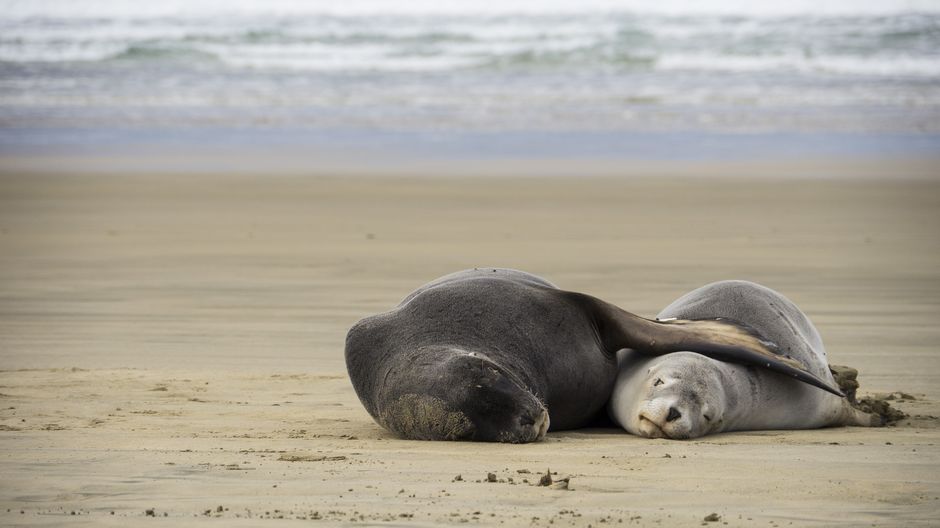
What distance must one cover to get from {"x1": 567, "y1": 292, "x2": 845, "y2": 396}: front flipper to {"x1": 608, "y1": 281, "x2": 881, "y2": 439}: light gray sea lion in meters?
0.06

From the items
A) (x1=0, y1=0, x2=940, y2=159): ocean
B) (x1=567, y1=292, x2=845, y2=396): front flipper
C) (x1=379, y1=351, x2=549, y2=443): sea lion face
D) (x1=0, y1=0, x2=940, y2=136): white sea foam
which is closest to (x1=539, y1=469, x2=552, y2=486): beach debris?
(x1=379, y1=351, x2=549, y2=443): sea lion face

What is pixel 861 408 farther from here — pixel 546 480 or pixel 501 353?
pixel 546 480

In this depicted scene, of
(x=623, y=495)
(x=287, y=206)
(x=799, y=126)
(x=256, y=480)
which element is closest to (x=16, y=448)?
(x=256, y=480)

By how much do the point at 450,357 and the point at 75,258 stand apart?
25.2 feet

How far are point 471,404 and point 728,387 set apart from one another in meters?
1.29

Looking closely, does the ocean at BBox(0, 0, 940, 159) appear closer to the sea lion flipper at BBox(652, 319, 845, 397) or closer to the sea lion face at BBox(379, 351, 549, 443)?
the sea lion flipper at BBox(652, 319, 845, 397)

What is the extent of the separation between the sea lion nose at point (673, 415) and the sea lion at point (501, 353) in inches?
15.5

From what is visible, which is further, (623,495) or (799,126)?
(799,126)

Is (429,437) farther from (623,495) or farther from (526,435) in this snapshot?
(623,495)

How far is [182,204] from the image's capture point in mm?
15742

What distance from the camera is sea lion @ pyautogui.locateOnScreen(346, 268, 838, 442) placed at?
5281 mm

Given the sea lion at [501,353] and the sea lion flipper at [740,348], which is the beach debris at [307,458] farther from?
the sea lion flipper at [740,348]

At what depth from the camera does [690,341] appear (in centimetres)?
594

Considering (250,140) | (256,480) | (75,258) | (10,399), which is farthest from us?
(250,140)
